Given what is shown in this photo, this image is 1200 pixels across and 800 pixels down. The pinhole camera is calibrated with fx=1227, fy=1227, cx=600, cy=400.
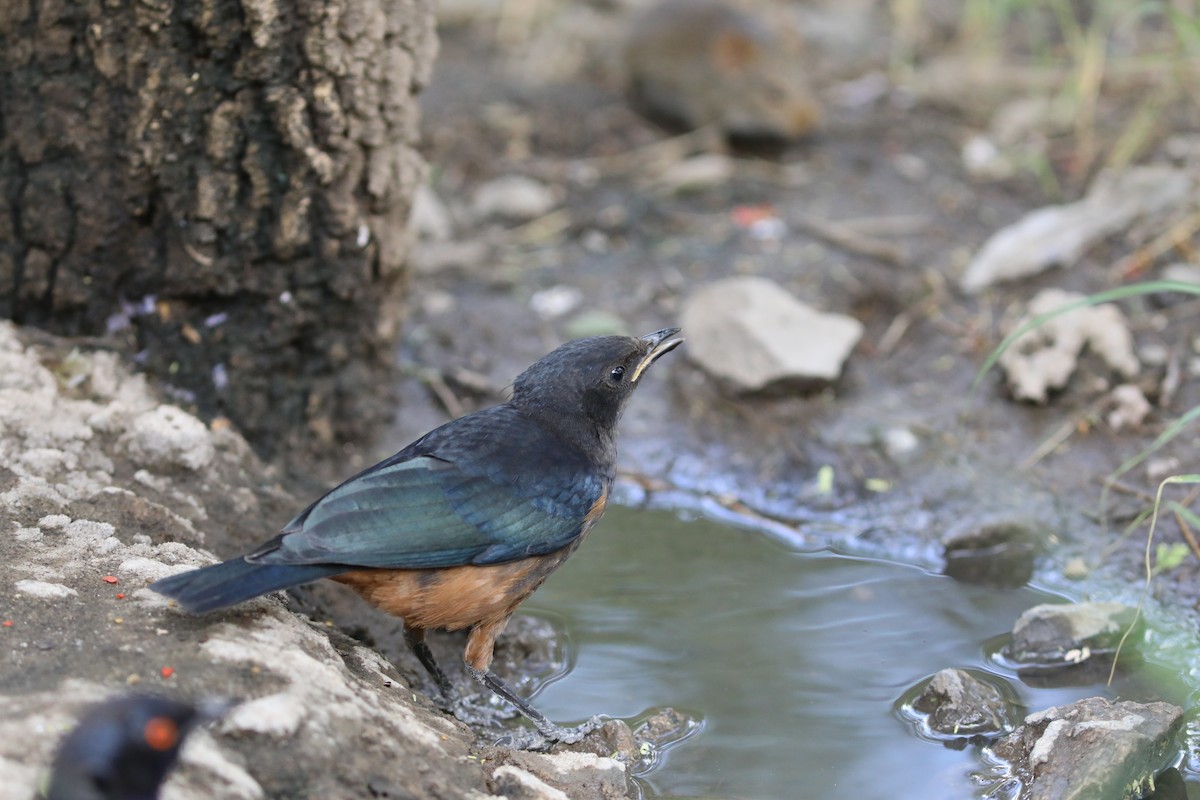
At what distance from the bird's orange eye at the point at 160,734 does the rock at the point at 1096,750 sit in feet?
8.34

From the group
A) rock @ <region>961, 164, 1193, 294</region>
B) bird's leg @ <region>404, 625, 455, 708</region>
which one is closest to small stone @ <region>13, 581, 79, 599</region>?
bird's leg @ <region>404, 625, 455, 708</region>

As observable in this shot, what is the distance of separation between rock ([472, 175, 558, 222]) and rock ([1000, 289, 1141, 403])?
330cm

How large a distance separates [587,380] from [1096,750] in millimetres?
2190

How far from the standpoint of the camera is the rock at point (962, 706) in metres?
4.25

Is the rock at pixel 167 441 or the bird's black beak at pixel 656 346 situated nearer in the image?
the rock at pixel 167 441

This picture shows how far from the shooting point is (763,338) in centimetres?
629

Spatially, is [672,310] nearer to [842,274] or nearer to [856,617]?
[842,274]

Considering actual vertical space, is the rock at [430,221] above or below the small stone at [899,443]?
above

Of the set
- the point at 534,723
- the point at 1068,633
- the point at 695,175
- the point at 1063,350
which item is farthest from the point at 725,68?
the point at 534,723

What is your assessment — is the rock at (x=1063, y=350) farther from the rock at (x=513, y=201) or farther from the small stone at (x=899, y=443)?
the rock at (x=513, y=201)

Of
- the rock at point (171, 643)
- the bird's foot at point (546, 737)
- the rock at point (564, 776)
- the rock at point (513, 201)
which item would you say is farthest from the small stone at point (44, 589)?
the rock at point (513, 201)

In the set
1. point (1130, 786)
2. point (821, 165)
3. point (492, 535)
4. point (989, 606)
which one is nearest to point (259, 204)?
point (492, 535)

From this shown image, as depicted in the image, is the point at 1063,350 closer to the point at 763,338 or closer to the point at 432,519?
the point at 763,338

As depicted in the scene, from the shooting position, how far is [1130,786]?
3.75m
